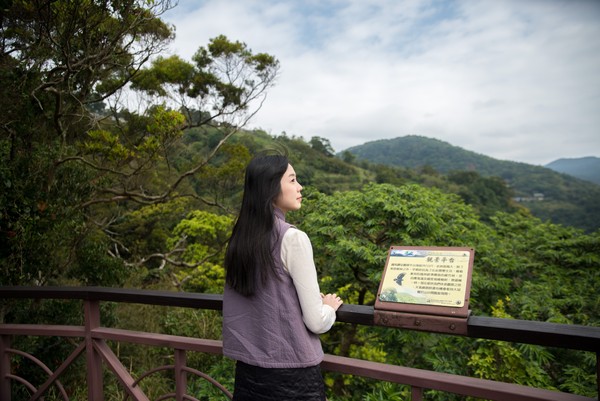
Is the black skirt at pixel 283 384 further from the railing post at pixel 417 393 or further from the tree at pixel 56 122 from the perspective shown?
the tree at pixel 56 122

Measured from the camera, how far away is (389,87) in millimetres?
38031

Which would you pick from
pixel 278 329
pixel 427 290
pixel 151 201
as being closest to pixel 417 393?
pixel 427 290

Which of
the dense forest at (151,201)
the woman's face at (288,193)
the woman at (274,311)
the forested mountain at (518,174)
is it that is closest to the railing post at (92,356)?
the woman at (274,311)

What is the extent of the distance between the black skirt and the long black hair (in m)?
0.24

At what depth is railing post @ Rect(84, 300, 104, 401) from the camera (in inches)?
73.6

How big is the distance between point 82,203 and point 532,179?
5309 centimetres

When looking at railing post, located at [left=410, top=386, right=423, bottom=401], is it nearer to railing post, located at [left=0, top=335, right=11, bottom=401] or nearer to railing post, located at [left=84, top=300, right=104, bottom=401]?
railing post, located at [left=84, top=300, right=104, bottom=401]

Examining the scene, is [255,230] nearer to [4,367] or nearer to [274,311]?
[274,311]

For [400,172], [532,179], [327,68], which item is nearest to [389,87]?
[400,172]

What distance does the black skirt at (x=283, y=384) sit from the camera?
3.82 feet

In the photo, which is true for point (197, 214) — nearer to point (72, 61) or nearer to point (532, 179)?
point (72, 61)

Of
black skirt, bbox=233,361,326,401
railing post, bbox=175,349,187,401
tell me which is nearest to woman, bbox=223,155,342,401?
black skirt, bbox=233,361,326,401

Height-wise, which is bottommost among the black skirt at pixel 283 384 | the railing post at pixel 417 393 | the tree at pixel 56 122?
the railing post at pixel 417 393

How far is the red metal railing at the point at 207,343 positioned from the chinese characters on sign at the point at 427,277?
8 cm
